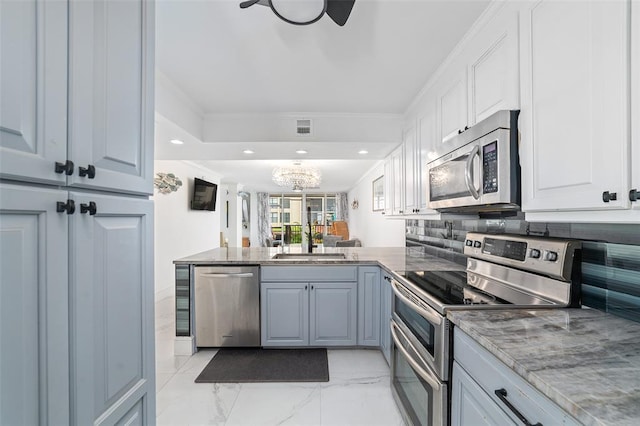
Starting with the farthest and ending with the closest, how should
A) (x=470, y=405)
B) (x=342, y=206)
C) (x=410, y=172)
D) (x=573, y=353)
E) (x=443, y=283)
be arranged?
(x=342, y=206), (x=410, y=172), (x=443, y=283), (x=470, y=405), (x=573, y=353)

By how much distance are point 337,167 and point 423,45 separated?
435 cm

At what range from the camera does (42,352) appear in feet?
2.01

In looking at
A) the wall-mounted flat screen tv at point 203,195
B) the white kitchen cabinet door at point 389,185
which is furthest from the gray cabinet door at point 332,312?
the wall-mounted flat screen tv at point 203,195

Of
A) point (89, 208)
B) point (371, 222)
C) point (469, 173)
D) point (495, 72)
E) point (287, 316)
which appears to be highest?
point (495, 72)

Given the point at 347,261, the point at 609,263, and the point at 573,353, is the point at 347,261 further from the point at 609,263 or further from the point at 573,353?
the point at 573,353

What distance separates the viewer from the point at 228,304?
2.64 metres

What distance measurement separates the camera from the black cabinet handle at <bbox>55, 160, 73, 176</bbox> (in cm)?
64

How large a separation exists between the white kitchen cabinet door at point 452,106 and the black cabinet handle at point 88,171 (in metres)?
1.75

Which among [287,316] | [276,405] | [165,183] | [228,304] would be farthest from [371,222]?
[276,405]

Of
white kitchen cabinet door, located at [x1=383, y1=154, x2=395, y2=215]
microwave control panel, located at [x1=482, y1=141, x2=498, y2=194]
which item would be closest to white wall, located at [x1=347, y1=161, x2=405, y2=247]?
white kitchen cabinet door, located at [x1=383, y1=154, x2=395, y2=215]

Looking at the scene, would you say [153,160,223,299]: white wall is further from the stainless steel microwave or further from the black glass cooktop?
the stainless steel microwave

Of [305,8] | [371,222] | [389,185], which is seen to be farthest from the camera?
[371,222]

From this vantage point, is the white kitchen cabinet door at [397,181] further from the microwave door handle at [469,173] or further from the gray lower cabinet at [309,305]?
the microwave door handle at [469,173]

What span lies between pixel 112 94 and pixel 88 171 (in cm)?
26
